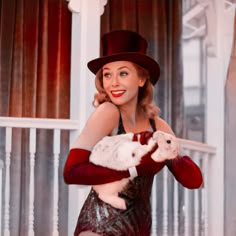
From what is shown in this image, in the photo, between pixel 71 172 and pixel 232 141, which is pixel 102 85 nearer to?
pixel 71 172

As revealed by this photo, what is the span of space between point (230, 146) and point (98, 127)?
109 inches

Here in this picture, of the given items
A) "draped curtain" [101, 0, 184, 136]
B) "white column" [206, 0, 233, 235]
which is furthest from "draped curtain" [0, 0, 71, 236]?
"white column" [206, 0, 233, 235]

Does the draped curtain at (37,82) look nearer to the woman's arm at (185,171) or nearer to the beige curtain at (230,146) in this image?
the beige curtain at (230,146)

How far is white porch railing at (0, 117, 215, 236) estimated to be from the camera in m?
3.30

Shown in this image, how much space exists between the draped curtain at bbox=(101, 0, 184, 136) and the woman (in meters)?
2.61

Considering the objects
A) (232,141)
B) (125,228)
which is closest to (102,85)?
(125,228)

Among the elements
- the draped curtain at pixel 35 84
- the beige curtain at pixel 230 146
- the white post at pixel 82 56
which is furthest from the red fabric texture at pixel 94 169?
the beige curtain at pixel 230 146

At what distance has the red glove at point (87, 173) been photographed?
5.70 feet

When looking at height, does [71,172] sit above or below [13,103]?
below

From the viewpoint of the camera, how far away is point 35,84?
4.19 metres

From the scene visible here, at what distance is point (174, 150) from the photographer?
176cm

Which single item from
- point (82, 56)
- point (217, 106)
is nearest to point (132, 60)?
point (82, 56)

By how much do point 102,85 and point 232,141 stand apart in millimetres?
2686

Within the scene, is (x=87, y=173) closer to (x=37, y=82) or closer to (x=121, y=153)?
(x=121, y=153)
